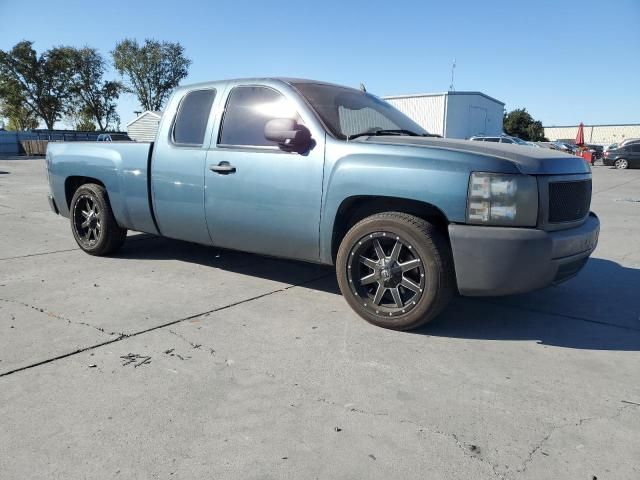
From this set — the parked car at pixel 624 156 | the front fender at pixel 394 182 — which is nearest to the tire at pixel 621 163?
the parked car at pixel 624 156

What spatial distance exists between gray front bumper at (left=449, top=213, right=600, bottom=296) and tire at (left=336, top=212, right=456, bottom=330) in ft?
0.47

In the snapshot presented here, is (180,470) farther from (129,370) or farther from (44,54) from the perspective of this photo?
(44,54)

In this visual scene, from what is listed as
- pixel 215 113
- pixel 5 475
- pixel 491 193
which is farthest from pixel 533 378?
pixel 215 113

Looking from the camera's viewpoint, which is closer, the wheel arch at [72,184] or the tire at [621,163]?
the wheel arch at [72,184]

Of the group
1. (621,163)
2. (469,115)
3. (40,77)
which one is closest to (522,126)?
(469,115)

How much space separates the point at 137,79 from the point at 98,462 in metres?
60.4

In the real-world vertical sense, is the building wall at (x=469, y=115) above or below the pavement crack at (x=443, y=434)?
above

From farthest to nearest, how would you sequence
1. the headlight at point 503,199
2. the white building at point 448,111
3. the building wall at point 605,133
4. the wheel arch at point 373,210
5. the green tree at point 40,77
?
the building wall at point 605,133 → the green tree at point 40,77 → the white building at point 448,111 → the wheel arch at point 373,210 → the headlight at point 503,199

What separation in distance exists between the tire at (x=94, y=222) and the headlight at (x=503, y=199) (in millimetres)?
3876

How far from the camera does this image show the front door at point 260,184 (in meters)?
3.81

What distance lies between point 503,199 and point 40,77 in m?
59.2

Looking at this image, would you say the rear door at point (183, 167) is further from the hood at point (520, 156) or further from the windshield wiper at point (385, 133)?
the hood at point (520, 156)

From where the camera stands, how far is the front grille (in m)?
3.33

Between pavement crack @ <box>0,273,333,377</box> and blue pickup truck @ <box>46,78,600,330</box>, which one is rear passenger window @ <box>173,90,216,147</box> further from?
pavement crack @ <box>0,273,333,377</box>
